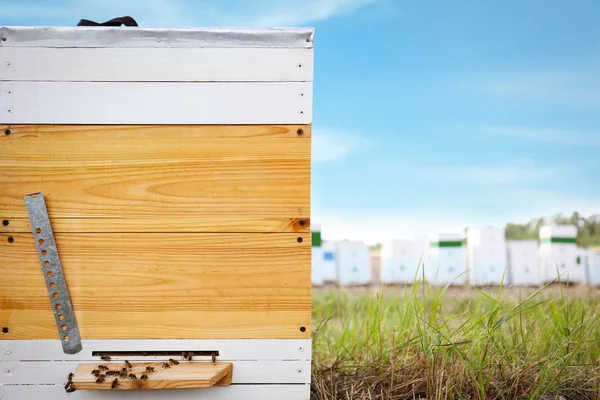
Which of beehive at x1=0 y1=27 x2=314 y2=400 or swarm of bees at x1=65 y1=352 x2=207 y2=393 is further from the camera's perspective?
beehive at x1=0 y1=27 x2=314 y2=400

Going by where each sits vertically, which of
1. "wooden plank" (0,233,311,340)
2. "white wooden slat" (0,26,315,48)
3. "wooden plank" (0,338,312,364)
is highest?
"white wooden slat" (0,26,315,48)

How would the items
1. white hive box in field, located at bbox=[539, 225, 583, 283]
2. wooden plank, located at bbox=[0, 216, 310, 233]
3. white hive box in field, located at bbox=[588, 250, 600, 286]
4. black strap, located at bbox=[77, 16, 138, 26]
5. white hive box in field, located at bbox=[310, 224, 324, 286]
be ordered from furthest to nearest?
white hive box in field, located at bbox=[588, 250, 600, 286], white hive box in field, located at bbox=[539, 225, 583, 283], white hive box in field, located at bbox=[310, 224, 324, 286], black strap, located at bbox=[77, 16, 138, 26], wooden plank, located at bbox=[0, 216, 310, 233]

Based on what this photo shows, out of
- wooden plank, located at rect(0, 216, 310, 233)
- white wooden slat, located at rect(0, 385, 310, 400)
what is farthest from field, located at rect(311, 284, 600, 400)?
wooden plank, located at rect(0, 216, 310, 233)

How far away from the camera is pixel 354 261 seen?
841cm

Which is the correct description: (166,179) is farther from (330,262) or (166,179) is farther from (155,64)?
(330,262)

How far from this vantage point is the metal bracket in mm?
2111

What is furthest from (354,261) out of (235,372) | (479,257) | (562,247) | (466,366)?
(235,372)

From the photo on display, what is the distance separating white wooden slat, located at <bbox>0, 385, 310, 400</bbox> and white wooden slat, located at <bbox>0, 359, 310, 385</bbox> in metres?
0.02

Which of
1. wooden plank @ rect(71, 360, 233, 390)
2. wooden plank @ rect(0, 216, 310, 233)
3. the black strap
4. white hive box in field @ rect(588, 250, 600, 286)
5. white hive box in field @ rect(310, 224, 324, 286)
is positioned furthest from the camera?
white hive box in field @ rect(588, 250, 600, 286)

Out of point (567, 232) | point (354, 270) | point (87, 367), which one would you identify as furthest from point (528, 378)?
point (567, 232)

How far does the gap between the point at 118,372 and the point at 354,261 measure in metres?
6.55

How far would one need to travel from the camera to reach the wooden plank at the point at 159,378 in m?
1.97

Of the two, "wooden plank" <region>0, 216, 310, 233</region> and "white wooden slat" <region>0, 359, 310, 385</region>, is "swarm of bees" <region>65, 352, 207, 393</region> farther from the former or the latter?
"wooden plank" <region>0, 216, 310, 233</region>

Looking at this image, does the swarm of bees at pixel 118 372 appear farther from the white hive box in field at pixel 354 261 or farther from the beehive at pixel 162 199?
the white hive box in field at pixel 354 261
